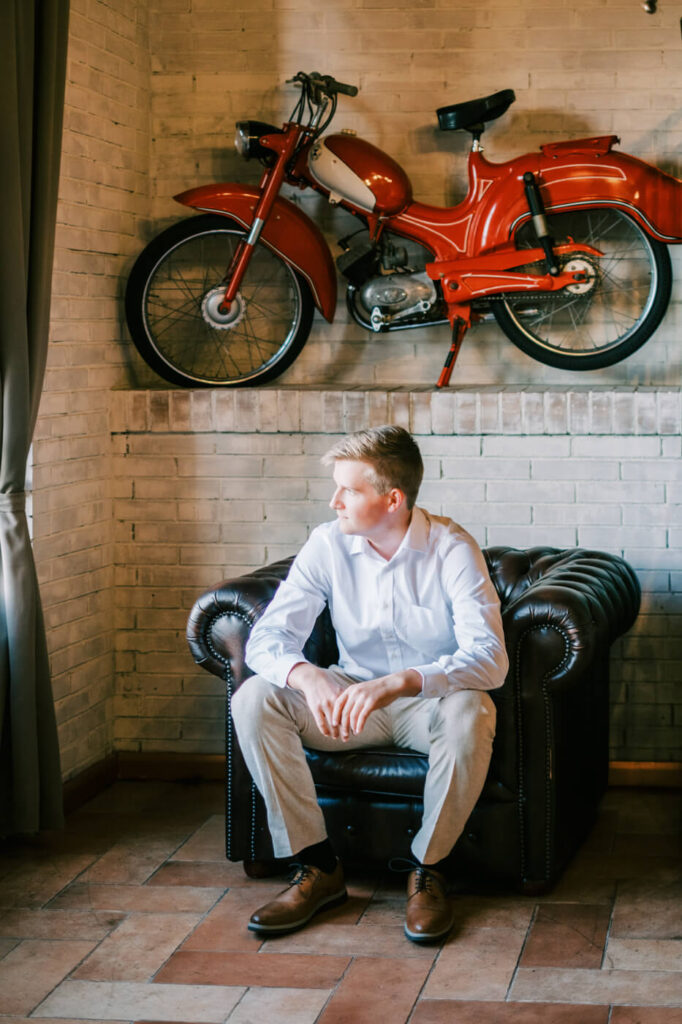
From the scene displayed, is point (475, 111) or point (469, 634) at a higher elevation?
point (475, 111)

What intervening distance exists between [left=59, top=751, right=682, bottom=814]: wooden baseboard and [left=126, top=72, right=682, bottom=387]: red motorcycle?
4.30ft

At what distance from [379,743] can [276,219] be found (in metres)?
1.89

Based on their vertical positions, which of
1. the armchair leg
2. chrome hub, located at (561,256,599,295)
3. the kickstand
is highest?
chrome hub, located at (561,256,599,295)

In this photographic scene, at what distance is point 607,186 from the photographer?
3.93 m

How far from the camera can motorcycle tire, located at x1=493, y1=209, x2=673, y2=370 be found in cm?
405

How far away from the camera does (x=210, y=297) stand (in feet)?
13.9

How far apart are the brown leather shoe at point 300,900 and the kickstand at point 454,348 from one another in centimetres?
173

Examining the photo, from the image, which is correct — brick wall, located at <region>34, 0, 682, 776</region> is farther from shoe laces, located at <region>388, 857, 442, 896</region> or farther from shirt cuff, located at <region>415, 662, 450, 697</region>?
shoe laces, located at <region>388, 857, 442, 896</region>

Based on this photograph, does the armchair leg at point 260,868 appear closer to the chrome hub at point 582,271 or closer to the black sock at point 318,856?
the black sock at point 318,856

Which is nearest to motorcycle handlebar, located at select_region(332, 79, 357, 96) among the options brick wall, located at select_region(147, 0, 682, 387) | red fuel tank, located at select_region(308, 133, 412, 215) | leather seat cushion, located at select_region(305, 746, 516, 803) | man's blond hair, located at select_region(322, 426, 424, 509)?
red fuel tank, located at select_region(308, 133, 412, 215)

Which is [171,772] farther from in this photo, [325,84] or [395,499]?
[325,84]

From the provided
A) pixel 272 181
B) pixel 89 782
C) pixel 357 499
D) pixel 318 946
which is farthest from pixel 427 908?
pixel 272 181

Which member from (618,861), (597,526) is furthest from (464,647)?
(597,526)

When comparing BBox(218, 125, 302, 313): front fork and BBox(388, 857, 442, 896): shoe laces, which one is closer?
BBox(388, 857, 442, 896): shoe laces
